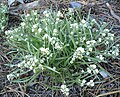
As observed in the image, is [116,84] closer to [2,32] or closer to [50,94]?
[50,94]

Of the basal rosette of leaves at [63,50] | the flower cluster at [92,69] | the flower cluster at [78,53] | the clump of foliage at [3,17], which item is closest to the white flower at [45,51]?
the basal rosette of leaves at [63,50]

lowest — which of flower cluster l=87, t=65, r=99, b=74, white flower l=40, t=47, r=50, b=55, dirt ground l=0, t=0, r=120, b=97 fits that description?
dirt ground l=0, t=0, r=120, b=97

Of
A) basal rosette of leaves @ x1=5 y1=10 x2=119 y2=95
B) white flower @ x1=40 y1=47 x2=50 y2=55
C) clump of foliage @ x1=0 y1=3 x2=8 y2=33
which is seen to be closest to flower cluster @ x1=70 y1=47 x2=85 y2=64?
basal rosette of leaves @ x1=5 y1=10 x2=119 y2=95

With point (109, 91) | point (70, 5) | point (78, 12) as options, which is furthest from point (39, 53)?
point (70, 5)

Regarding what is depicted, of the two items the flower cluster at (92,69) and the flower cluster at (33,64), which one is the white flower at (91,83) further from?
the flower cluster at (33,64)

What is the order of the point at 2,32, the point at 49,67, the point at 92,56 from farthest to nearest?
1. the point at 2,32
2. the point at 92,56
3. the point at 49,67

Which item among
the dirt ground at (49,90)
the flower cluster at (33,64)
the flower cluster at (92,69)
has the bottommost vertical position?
the dirt ground at (49,90)

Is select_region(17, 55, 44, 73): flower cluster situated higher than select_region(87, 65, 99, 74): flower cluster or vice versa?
A: select_region(17, 55, 44, 73): flower cluster

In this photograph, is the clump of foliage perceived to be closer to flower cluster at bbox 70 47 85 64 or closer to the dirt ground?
the dirt ground
